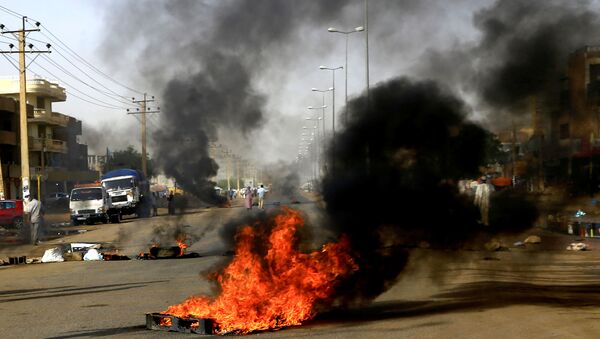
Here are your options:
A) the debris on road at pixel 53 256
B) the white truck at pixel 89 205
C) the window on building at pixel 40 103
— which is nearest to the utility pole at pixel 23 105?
the white truck at pixel 89 205

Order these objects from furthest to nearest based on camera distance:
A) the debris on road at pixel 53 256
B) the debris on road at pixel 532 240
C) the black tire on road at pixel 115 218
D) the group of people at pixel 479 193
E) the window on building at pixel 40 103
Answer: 1. the window on building at pixel 40 103
2. the black tire on road at pixel 115 218
3. the debris on road at pixel 53 256
4. the debris on road at pixel 532 240
5. the group of people at pixel 479 193

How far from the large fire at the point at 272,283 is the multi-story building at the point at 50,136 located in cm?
5447

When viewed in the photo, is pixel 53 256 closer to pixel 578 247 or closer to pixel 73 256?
pixel 73 256

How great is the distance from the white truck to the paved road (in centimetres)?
2131

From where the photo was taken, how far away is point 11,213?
33406 millimetres

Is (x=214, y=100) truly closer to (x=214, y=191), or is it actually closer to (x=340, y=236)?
(x=340, y=236)

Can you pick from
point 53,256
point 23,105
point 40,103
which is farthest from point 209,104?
point 40,103

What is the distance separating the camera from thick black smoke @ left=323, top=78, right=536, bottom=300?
32.2ft

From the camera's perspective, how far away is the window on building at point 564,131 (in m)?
11.7

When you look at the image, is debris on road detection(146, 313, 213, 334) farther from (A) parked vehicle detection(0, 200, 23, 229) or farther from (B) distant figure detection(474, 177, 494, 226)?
(A) parked vehicle detection(0, 200, 23, 229)

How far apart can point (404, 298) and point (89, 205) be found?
30358 millimetres

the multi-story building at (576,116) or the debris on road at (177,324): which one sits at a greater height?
the multi-story building at (576,116)

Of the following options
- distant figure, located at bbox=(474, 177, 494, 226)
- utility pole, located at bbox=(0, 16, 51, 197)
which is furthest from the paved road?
utility pole, located at bbox=(0, 16, 51, 197)

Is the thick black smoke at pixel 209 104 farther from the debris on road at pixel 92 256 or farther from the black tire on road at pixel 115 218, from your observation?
the black tire on road at pixel 115 218
